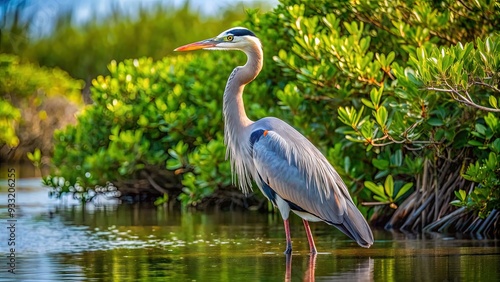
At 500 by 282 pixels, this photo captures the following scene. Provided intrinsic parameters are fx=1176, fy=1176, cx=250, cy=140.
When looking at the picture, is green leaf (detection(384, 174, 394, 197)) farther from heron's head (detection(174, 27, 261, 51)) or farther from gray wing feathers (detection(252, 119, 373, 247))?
heron's head (detection(174, 27, 261, 51))

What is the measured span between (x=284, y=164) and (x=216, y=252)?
982 mm

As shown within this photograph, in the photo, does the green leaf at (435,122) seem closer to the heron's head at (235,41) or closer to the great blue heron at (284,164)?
the great blue heron at (284,164)

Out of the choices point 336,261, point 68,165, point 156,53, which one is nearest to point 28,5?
point 156,53

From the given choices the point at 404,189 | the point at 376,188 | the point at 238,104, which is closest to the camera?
the point at 238,104

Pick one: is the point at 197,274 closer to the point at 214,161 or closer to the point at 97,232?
the point at 97,232

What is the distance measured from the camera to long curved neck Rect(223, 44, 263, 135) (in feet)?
35.6

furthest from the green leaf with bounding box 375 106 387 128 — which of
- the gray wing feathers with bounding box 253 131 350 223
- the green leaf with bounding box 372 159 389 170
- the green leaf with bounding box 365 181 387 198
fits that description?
the green leaf with bounding box 372 159 389 170

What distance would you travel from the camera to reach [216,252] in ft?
33.9

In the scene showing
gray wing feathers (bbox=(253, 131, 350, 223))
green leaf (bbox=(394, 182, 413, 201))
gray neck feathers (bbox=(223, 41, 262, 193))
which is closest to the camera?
A: gray wing feathers (bbox=(253, 131, 350, 223))

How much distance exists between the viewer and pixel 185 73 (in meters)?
16.7

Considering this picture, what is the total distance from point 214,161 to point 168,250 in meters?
3.98

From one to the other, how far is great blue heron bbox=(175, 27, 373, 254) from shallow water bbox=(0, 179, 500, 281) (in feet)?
1.18

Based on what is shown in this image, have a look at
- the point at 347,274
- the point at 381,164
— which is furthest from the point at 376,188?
the point at 347,274

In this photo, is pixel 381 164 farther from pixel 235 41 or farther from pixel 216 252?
pixel 216 252
